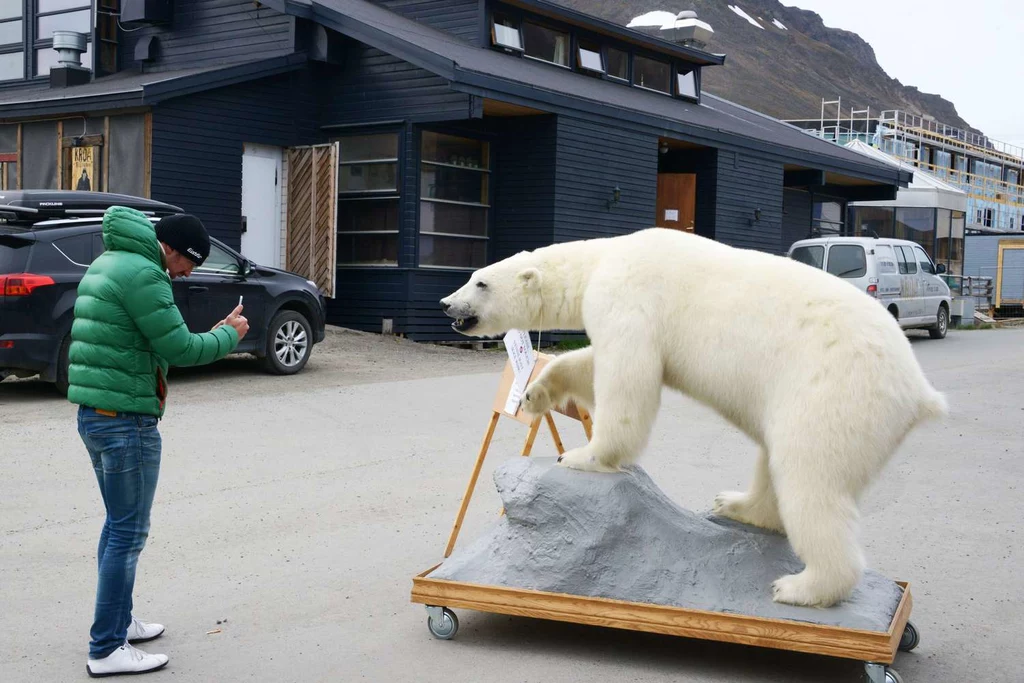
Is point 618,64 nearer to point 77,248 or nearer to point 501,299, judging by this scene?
point 77,248

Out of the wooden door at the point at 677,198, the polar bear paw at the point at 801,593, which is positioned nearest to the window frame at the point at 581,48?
the wooden door at the point at 677,198

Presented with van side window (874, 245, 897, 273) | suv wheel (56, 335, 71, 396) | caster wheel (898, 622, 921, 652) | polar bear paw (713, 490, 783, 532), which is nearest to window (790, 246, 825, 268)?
van side window (874, 245, 897, 273)

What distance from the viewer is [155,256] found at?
14.3 feet

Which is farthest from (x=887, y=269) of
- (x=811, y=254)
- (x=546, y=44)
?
(x=546, y=44)

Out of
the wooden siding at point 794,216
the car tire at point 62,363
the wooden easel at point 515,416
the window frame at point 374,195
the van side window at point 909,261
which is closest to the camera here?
the wooden easel at point 515,416

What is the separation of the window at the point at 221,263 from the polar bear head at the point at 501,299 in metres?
7.93

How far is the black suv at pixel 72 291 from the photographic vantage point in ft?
33.7

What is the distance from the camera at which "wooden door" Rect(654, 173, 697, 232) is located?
21.4 meters

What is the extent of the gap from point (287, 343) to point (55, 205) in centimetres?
296

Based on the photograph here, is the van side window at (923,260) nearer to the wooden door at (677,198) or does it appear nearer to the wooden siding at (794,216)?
the wooden door at (677,198)

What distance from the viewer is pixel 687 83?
79.6ft

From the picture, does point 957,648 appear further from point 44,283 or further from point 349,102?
point 349,102

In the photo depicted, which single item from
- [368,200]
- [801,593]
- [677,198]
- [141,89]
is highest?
[141,89]

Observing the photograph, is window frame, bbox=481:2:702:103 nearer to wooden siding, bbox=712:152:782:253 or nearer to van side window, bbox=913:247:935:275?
wooden siding, bbox=712:152:782:253
